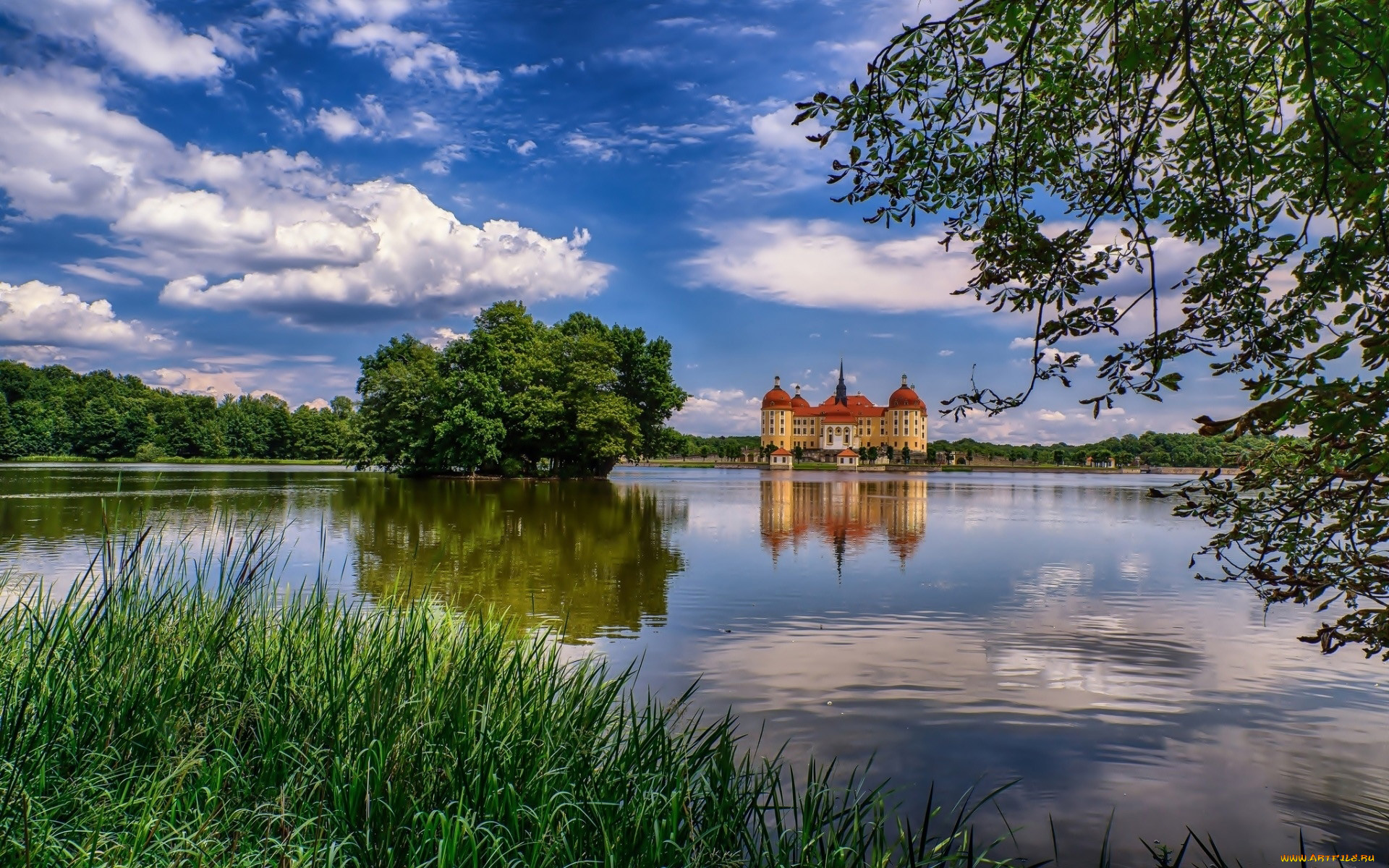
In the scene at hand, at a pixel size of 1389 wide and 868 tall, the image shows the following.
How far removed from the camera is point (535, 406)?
1770 inches

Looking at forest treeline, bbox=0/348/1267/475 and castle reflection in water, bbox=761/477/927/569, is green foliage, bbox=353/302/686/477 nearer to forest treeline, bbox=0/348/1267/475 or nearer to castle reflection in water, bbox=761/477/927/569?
forest treeline, bbox=0/348/1267/475

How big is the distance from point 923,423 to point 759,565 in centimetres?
13605

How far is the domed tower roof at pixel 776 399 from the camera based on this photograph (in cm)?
14375

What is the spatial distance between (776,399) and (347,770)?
14186 centimetres

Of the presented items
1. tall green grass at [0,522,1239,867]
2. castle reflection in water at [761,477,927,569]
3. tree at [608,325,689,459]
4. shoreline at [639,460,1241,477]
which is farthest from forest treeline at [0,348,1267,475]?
tall green grass at [0,522,1239,867]

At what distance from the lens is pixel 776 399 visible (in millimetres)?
143875

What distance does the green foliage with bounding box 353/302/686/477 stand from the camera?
44.6 metres

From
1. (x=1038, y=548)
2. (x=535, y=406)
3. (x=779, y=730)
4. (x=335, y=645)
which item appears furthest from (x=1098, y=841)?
(x=535, y=406)

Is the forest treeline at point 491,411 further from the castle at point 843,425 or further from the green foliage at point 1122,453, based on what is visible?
the castle at point 843,425

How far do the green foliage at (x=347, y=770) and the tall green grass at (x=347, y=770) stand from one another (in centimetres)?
2

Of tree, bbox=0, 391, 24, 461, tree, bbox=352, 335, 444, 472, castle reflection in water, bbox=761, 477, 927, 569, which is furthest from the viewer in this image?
tree, bbox=0, 391, 24, 461

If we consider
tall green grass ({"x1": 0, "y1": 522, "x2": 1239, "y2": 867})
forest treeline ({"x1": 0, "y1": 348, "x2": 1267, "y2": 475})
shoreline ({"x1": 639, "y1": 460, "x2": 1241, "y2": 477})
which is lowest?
shoreline ({"x1": 639, "y1": 460, "x2": 1241, "y2": 477})

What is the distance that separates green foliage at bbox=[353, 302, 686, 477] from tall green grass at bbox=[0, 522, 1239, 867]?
40076mm

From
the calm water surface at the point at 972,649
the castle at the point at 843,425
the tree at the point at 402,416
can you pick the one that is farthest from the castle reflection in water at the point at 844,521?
the castle at the point at 843,425
